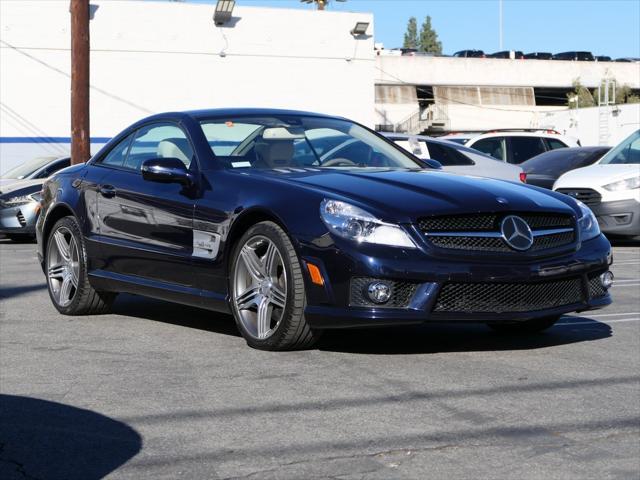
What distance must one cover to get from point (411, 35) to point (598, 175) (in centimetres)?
12653

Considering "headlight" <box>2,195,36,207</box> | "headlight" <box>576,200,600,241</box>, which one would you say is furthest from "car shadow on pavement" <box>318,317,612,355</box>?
"headlight" <box>2,195,36,207</box>

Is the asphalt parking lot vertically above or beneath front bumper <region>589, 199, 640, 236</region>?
above

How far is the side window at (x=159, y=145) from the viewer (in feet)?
24.7

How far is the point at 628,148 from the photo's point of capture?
653 inches

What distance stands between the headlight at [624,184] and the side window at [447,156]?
186cm

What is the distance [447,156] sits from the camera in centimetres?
1596

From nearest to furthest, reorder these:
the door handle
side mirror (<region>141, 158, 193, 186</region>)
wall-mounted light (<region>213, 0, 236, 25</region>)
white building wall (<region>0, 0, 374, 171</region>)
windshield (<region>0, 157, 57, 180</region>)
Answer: side mirror (<region>141, 158, 193, 186</region>)
the door handle
windshield (<region>0, 157, 57, 180</region>)
white building wall (<region>0, 0, 374, 171</region>)
wall-mounted light (<region>213, 0, 236, 25</region>)

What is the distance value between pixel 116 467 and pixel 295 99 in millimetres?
31387

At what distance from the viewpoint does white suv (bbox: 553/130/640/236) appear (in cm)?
1495

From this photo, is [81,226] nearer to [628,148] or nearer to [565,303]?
[565,303]

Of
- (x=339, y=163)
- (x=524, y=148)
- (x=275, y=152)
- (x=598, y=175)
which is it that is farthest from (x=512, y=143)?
(x=275, y=152)

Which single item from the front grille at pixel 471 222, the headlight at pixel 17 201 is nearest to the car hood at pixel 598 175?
the headlight at pixel 17 201

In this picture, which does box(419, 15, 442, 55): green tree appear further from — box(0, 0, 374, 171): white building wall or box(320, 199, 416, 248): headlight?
box(320, 199, 416, 248): headlight

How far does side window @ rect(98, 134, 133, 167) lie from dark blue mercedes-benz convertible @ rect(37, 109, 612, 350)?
22 mm
